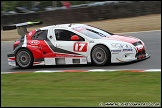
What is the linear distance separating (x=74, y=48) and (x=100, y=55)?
839mm

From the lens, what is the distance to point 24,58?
13148mm

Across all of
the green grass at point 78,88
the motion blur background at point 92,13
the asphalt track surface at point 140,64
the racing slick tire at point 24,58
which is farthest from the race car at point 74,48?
the motion blur background at point 92,13

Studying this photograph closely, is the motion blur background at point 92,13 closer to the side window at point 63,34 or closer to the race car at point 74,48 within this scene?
the race car at point 74,48

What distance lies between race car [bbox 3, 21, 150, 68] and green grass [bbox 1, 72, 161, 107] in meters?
1.39

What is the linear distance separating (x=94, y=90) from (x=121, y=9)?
17.3 meters

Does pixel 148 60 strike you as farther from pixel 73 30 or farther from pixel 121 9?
pixel 121 9

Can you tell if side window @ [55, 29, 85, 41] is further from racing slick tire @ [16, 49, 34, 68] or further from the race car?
racing slick tire @ [16, 49, 34, 68]

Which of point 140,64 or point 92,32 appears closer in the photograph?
point 140,64

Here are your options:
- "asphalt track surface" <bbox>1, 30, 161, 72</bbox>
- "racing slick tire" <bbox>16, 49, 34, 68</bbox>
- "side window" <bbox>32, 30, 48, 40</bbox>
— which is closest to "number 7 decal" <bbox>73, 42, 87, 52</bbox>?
"asphalt track surface" <bbox>1, 30, 161, 72</bbox>

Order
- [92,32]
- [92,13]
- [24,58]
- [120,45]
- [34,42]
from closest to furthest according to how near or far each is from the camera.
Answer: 1. [120,45]
2. [92,32]
3. [34,42]
4. [24,58]
5. [92,13]

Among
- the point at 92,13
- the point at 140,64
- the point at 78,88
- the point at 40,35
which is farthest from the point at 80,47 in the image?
the point at 92,13

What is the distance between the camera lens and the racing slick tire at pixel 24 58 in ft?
42.9

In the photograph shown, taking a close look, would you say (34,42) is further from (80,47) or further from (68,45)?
(80,47)

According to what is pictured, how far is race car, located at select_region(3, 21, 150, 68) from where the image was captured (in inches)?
471
